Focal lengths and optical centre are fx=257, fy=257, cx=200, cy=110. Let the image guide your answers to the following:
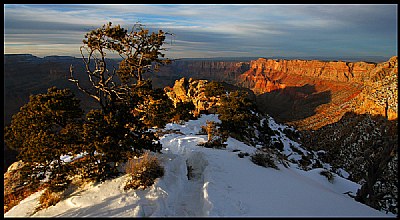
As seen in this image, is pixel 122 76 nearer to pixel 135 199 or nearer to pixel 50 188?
Result: pixel 50 188

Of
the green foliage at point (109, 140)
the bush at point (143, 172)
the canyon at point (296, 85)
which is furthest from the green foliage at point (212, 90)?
the bush at point (143, 172)

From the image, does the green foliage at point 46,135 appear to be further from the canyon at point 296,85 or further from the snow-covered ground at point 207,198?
the canyon at point 296,85

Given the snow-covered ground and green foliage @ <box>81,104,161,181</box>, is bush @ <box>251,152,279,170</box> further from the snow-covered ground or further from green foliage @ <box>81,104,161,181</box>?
green foliage @ <box>81,104,161,181</box>

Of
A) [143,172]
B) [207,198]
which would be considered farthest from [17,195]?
[207,198]

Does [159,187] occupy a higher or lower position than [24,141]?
lower

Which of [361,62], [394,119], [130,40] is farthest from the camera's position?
[361,62]

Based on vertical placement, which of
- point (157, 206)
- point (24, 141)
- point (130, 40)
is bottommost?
point (157, 206)

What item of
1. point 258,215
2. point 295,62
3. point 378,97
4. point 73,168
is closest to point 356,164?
point 378,97

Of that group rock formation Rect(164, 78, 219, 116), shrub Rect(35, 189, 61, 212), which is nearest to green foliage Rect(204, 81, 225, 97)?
rock formation Rect(164, 78, 219, 116)
